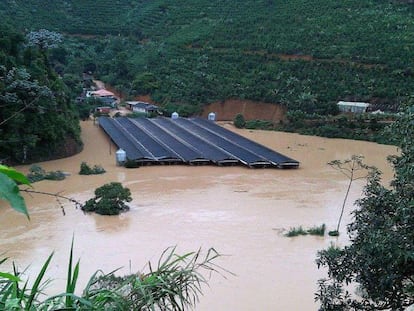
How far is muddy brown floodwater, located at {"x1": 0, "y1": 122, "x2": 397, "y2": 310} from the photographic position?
32.4 ft

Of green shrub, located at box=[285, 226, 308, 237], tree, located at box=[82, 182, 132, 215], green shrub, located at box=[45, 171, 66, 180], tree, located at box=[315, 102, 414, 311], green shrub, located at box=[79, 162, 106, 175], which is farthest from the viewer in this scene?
green shrub, located at box=[79, 162, 106, 175]

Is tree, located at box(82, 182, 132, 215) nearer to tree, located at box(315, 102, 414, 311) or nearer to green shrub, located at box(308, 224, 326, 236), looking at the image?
green shrub, located at box(308, 224, 326, 236)

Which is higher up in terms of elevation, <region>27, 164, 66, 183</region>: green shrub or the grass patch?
<region>27, 164, 66, 183</region>: green shrub

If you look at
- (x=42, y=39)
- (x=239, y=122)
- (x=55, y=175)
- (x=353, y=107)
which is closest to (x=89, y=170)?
(x=55, y=175)

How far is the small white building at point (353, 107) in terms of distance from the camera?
28.1 m

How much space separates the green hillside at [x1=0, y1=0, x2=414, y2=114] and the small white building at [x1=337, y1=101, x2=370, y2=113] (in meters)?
0.72

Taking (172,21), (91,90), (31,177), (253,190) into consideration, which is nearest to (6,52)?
(31,177)

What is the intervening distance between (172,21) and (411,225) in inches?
1523

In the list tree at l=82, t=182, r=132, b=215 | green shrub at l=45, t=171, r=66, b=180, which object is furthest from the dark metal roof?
green shrub at l=45, t=171, r=66, b=180

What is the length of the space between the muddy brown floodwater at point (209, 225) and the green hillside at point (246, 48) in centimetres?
1075

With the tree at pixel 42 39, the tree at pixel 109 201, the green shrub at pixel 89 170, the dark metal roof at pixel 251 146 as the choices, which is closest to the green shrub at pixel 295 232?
the tree at pixel 109 201

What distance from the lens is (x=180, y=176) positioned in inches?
697

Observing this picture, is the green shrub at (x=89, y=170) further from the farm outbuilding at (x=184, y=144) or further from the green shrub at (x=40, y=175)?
the farm outbuilding at (x=184, y=144)

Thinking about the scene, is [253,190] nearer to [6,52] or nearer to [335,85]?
[6,52]
